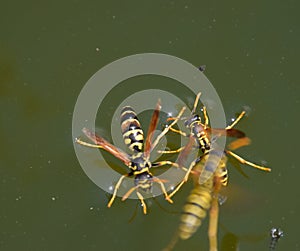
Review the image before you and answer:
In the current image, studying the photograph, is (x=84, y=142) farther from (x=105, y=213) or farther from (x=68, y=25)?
(x=68, y=25)

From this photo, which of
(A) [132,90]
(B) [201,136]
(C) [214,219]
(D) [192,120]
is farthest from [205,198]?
(A) [132,90]

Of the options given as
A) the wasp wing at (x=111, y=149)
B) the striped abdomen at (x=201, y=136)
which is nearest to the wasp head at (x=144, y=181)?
the wasp wing at (x=111, y=149)

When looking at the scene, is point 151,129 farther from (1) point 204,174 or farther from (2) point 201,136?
(1) point 204,174

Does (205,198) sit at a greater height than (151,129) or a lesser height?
lesser

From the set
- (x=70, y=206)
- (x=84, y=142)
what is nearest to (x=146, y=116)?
(x=84, y=142)

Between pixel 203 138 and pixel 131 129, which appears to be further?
pixel 203 138

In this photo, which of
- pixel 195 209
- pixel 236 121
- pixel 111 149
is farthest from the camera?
pixel 236 121

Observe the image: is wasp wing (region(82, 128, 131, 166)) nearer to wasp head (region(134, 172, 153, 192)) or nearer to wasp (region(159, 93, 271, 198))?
wasp head (region(134, 172, 153, 192))
